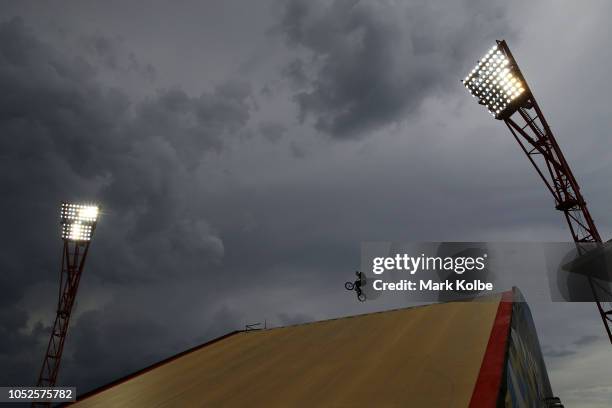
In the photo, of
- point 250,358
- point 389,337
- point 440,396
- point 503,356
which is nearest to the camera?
point 440,396

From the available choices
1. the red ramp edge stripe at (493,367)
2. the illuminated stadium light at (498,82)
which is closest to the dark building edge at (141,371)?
the red ramp edge stripe at (493,367)

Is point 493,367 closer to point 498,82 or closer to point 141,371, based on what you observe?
point 141,371

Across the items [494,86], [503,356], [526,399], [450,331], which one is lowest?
[526,399]

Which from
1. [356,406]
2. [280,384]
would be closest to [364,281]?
[280,384]

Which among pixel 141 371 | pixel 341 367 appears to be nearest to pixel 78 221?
pixel 141 371

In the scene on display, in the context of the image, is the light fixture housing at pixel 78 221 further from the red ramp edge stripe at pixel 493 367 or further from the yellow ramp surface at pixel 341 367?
the red ramp edge stripe at pixel 493 367

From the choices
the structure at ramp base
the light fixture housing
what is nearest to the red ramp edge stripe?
the structure at ramp base

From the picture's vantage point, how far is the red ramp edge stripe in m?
5.14

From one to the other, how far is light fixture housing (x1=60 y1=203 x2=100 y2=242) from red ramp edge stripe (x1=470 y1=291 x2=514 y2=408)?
33554 mm

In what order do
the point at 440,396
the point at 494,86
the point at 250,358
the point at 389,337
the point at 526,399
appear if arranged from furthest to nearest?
the point at 494,86 < the point at 250,358 < the point at 389,337 < the point at 526,399 < the point at 440,396

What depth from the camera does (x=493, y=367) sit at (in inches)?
241

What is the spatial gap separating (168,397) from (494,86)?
25712 millimetres

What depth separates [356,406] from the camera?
597 cm

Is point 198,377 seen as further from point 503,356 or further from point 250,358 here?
point 503,356
